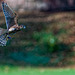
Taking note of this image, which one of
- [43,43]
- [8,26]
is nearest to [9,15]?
[8,26]

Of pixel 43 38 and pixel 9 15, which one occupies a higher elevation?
pixel 9 15

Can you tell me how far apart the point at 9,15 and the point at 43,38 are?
4.73m

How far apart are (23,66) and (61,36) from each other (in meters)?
1.66

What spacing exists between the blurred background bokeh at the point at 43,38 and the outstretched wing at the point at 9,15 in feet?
11.6

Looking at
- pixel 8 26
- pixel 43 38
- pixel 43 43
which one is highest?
pixel 8 26

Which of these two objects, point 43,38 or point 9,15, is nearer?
point 9,15

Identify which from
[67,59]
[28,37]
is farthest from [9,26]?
[28,37]

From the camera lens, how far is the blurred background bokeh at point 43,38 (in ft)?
14.9

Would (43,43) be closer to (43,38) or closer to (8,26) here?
(43,38)

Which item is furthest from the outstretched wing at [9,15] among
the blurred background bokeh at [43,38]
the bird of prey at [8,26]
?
the blurred background bokeh at [43,38]

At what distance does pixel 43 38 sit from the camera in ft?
16.8

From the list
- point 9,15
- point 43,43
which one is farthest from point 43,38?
point 9,15

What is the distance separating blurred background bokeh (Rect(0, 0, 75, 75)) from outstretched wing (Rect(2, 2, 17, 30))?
3528mm

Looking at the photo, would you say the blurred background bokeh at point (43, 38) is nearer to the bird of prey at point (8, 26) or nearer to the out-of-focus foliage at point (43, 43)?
the out-of-focus foliage at point (43, 43)
